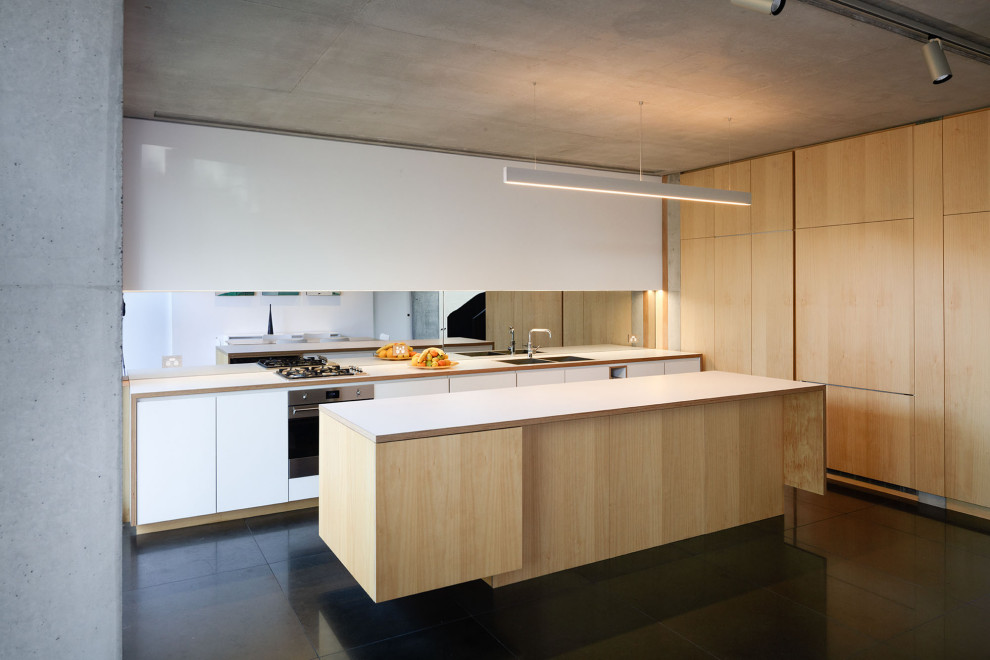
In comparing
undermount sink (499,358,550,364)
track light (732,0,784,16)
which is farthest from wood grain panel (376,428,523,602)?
undermount sink (499,358,550,364)

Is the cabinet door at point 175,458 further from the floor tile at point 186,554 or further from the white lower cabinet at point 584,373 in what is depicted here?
the white lower cabinet at point 584,373

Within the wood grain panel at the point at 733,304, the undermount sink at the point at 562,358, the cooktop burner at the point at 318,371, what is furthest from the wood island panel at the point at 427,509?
the wood grain panel at the point at 733,304

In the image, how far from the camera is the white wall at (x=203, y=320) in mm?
5020

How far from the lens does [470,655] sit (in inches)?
106

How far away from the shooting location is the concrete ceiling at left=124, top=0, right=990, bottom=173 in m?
2.87

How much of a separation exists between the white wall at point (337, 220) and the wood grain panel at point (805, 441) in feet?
8.12

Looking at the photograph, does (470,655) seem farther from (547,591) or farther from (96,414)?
(96,414)

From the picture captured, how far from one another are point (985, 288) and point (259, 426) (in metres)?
4.80

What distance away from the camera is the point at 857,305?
5000mm

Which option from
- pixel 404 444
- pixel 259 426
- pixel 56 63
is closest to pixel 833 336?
pixel 404 444

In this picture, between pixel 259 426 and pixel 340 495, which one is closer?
pixel 340 495

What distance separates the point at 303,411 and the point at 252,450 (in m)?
0.41

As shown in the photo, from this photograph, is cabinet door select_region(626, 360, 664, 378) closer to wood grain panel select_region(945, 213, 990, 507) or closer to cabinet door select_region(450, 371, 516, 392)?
cabinet door select_region(450, 371, 516, 392)

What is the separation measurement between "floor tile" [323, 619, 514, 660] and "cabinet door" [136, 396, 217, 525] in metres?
1.95
